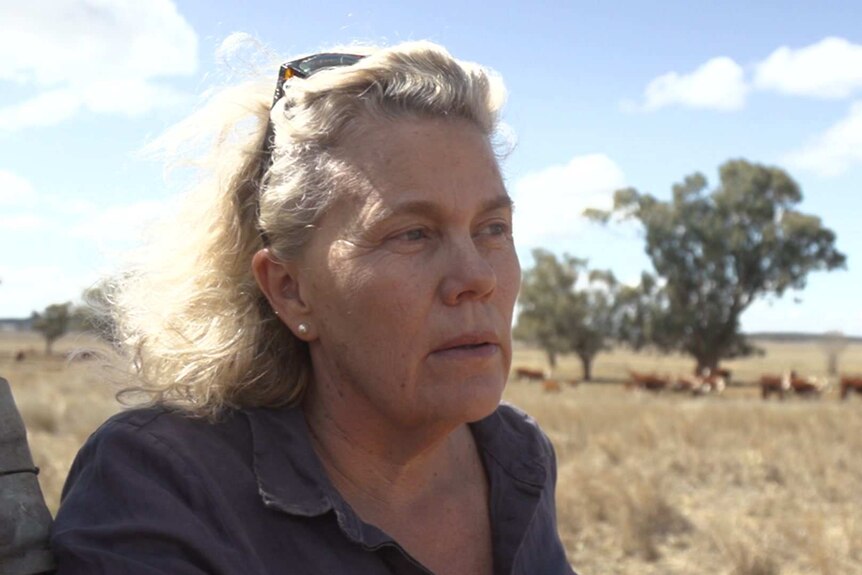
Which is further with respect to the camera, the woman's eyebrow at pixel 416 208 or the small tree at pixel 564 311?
the small tree at pixel 564 311

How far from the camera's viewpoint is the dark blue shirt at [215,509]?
1524 mm

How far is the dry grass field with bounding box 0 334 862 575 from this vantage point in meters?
6.80

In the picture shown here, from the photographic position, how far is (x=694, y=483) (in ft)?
32.1

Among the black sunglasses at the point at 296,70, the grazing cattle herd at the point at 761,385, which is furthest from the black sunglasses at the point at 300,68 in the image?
the grazing cattle herd at the point at 761,385

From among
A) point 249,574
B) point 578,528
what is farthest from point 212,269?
point 578,528

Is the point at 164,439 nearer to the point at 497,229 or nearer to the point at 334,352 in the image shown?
the point at 334,352

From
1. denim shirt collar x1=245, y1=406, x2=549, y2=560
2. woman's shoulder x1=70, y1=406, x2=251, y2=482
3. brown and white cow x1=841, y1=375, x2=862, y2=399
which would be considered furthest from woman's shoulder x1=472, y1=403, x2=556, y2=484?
brown and white cow x1=841, y1=375, x2=862, y2=399

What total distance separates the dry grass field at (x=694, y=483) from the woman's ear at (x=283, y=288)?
0.54 m

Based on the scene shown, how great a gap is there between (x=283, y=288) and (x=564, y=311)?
156 feet

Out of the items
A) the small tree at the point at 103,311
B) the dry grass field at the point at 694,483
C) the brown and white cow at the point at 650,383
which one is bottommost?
the brown and white cow at the point at 650,383

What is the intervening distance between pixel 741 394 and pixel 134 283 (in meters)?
32.7

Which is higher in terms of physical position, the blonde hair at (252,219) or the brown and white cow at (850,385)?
the blonde hair at (252,219)

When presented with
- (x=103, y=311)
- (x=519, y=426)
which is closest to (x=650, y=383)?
(x=519, y=426)

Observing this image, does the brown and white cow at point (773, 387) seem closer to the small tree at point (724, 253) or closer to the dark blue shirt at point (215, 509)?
the small tree at point (724, 253)
